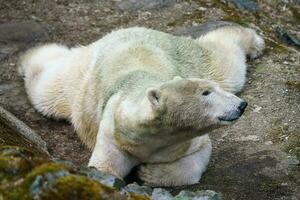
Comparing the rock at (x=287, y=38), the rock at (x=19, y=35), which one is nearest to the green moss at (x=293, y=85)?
the rock at (x=287, y=38)

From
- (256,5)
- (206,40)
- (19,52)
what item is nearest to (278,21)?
(256,5)

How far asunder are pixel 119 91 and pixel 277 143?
5.39 ft

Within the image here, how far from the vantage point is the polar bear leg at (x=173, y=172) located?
21.7 feet

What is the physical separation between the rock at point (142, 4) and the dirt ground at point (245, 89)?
0.01m

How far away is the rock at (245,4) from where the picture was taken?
1076 centimetres

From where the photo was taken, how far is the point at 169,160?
6594 millimetres

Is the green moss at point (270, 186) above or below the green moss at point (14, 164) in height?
below

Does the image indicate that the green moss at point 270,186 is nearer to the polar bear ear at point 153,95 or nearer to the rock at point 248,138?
the rock at point 248,138

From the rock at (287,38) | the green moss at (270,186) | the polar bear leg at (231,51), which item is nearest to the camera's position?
the green moss at (270,186)

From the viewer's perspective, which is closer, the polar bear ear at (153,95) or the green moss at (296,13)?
the polar bear ear at (153,95)

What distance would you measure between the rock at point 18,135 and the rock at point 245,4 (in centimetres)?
425

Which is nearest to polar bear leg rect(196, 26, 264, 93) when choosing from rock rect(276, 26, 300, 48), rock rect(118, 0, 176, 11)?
rock rect(276, 26, 300, 48)

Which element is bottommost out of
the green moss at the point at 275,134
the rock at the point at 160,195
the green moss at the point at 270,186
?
the green moss at the point at 275,134

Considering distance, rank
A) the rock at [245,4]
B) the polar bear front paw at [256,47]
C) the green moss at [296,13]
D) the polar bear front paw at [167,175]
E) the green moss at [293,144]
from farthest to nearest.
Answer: the green moss at [296,13]
the rock at [245,4]
the polar bear front paw at [256,47]
the green moss at [293,144]
the polar bear front paw at [167,175]
